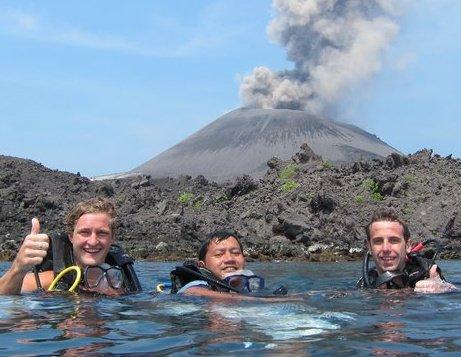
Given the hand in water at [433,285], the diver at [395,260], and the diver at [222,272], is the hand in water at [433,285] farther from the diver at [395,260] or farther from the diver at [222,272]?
the diver at [222,272]

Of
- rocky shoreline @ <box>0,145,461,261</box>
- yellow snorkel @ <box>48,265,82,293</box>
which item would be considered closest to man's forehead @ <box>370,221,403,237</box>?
yellow snorkel @ <box>48,265,82,293</box>

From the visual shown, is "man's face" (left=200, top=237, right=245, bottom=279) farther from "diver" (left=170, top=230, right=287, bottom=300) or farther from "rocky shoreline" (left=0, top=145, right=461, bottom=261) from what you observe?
"rocky shoreline" (left=0, top=145, right=461, bottom=261)

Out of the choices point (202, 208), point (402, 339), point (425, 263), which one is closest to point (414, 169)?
point (202, 208)

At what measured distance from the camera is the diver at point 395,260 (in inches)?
330

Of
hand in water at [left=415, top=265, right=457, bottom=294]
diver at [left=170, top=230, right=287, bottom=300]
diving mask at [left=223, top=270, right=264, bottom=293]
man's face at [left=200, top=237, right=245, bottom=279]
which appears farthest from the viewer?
hand in water at [left=415, top=265, right=457, bottom=294]

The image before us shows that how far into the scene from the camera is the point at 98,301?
772 cm

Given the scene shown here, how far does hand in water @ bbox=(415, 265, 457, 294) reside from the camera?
8328 millimetres

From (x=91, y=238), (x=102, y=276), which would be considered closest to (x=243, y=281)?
(x=102, y=276)

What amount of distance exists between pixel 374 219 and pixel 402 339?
321 cm

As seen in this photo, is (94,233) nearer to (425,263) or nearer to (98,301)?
(98,301)

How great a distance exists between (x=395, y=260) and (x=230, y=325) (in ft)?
10.5

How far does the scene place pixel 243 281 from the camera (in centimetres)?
817

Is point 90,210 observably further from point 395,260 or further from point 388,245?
point 395,260

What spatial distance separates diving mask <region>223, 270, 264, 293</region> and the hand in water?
1.92m
